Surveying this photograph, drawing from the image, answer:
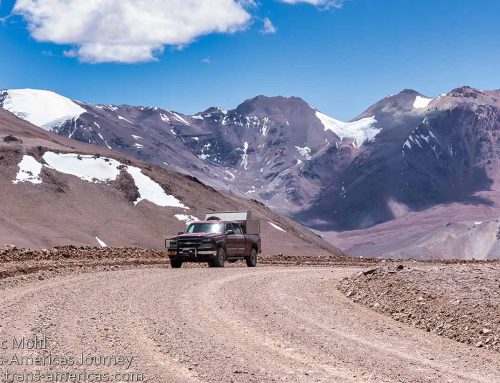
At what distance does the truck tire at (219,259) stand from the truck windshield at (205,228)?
100 centimetres

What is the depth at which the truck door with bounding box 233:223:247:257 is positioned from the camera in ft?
105

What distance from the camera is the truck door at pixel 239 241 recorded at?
105 ft

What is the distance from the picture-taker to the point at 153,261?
3228 centimetres

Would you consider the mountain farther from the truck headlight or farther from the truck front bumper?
the truck headlight

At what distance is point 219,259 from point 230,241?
1.46 m

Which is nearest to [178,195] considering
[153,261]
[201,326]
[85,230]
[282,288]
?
[85,230]

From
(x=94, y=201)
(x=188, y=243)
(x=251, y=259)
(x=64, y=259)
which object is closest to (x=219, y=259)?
(x=188, y=243)

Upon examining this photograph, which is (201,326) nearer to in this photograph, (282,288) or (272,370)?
(272,370)

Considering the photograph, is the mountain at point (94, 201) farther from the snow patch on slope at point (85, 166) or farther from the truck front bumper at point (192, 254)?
the truck front bumper at point (192, 254)

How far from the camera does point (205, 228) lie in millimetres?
31531

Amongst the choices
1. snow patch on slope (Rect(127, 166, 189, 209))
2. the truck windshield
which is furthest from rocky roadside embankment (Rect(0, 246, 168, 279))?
snow patch on slope (Rect(127, 166, 189, 209))

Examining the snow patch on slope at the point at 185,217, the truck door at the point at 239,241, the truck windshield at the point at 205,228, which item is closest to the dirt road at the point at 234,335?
the truck windshield at the point at 205,228

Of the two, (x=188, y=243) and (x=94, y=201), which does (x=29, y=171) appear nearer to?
(x=94, y=201)

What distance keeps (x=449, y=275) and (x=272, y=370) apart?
9.49 metres
